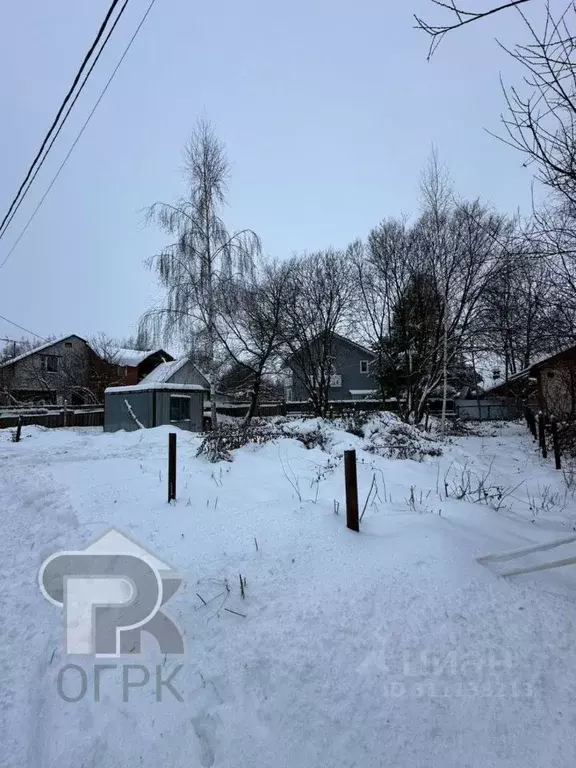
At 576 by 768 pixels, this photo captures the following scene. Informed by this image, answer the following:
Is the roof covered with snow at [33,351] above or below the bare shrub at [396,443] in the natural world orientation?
above

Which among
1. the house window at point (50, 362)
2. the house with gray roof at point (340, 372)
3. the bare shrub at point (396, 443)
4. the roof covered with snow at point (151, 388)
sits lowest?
the bare shrub at point (396, 443)

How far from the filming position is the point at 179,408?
1773 cm

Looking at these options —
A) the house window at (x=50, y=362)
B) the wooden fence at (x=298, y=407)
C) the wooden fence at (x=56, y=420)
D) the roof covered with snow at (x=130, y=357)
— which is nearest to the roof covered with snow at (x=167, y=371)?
the wooden fence at (x=56, y=420)

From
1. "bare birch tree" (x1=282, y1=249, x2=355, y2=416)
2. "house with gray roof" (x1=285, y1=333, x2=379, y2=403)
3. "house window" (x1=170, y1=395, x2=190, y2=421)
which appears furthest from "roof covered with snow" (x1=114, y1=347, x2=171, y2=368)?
"house window" (x1=170, y1=395, x2=190, y2=421)

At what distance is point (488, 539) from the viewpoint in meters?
3.59

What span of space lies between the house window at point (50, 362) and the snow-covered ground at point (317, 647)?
35999mm

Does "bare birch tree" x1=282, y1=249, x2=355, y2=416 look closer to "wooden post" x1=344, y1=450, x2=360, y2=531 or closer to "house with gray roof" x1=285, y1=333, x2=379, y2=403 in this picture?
"house with gray roof" x1=285, y1=333, x2=379, y2=403

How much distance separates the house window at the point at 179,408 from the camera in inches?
688

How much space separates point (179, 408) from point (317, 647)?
1616 centimetres

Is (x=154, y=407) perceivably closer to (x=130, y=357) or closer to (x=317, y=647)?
(x=317, y=647)

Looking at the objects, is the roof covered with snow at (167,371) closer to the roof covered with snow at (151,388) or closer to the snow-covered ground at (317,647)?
the roof covered with snow at (151,388)

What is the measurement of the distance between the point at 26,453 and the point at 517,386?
24.0m

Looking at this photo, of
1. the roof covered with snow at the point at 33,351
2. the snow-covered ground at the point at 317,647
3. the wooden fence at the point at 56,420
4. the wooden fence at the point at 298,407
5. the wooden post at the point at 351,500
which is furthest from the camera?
the roof covered with snow at the point at 33,351

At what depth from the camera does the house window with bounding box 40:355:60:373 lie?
36.0m
